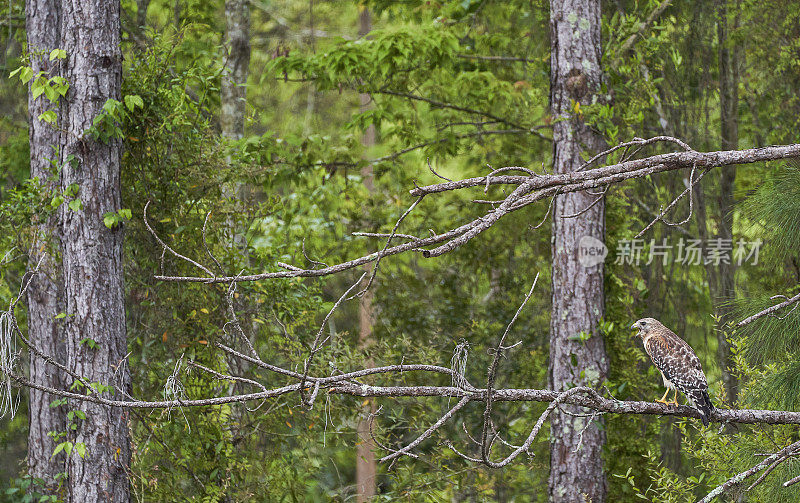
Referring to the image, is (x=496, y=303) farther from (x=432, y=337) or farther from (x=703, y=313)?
(x=703, y=313)

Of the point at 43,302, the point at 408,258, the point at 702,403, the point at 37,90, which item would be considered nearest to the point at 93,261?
the point at 37,90

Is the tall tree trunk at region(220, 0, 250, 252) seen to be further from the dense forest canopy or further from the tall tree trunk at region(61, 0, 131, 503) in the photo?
the tall tree trunk at region(61, 0, 131, 503)

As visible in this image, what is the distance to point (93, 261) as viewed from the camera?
464 centimetres

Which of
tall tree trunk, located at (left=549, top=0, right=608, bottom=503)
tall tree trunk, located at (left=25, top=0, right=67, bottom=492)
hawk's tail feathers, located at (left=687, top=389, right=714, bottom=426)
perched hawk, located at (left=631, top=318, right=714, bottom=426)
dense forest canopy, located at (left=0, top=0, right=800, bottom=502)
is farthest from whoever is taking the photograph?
tall tree trunk, located at (left=25, top=0, right=67, bottom=492)

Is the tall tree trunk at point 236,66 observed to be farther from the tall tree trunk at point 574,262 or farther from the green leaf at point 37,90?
the tall tree trunk at point 574,262

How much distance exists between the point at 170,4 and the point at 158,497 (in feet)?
16.9

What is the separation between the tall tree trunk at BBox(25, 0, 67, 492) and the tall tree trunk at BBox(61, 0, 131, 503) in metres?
0.45

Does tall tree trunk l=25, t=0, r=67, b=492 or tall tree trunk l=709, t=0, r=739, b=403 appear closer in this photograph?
tall tree trunk l=25, t=0, r=67, b=492

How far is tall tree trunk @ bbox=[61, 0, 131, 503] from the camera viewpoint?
4570 mm

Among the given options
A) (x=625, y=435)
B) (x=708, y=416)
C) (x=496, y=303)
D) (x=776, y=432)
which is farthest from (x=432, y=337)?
(x=708, y=416)

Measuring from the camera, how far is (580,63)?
16.9 feet

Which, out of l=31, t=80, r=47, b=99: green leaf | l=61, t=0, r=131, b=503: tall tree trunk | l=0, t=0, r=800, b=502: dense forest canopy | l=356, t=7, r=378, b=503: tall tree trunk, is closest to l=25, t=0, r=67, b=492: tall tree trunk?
l=0, t=0, r=800, b=502: dense forest canopy

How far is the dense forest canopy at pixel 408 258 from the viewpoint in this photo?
399 cm

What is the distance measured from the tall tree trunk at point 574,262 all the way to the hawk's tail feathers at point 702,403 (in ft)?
5.47
